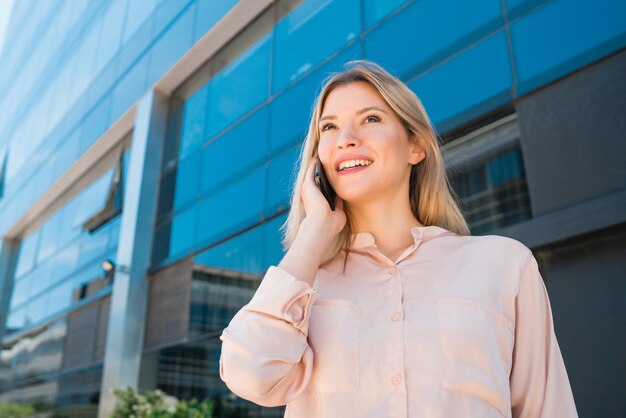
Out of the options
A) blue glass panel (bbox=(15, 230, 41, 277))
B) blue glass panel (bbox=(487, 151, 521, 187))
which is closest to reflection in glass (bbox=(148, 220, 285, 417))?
blue glass panel (bbox=(487, 151, 521, 187))

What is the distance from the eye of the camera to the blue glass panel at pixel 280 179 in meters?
7.37

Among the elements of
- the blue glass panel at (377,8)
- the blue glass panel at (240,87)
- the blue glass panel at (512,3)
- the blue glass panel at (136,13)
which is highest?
the blue glass panel at (136,13)

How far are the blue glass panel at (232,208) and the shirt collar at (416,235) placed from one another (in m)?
6.23

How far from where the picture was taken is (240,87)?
360 inches

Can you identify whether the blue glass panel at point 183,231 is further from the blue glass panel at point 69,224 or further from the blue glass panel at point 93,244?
the blue glass panel at point 69,224

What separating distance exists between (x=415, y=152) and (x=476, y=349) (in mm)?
781

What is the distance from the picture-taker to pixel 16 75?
2397cm

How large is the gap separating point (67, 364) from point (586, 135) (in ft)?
39.3

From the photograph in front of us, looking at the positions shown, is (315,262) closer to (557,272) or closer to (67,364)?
(557,272)

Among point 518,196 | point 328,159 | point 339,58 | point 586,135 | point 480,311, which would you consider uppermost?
point 339,58

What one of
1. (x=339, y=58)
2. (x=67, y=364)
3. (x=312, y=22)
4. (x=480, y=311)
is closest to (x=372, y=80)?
(x=480, y=311)

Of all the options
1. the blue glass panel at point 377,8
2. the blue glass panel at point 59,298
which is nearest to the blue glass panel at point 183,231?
the blue glass panel at point 377,8

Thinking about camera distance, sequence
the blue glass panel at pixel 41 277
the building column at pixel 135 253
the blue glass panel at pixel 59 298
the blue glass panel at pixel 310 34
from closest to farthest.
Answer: the blue glass panel at pixel 310 34, the building column at pixel 135 253, the blue glass panel at pixel 59 298, the blue glass panel at pixel 41 277

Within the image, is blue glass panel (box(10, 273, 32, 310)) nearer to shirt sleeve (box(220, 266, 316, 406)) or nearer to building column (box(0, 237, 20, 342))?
building column (box(0, 237, 20, 342))
